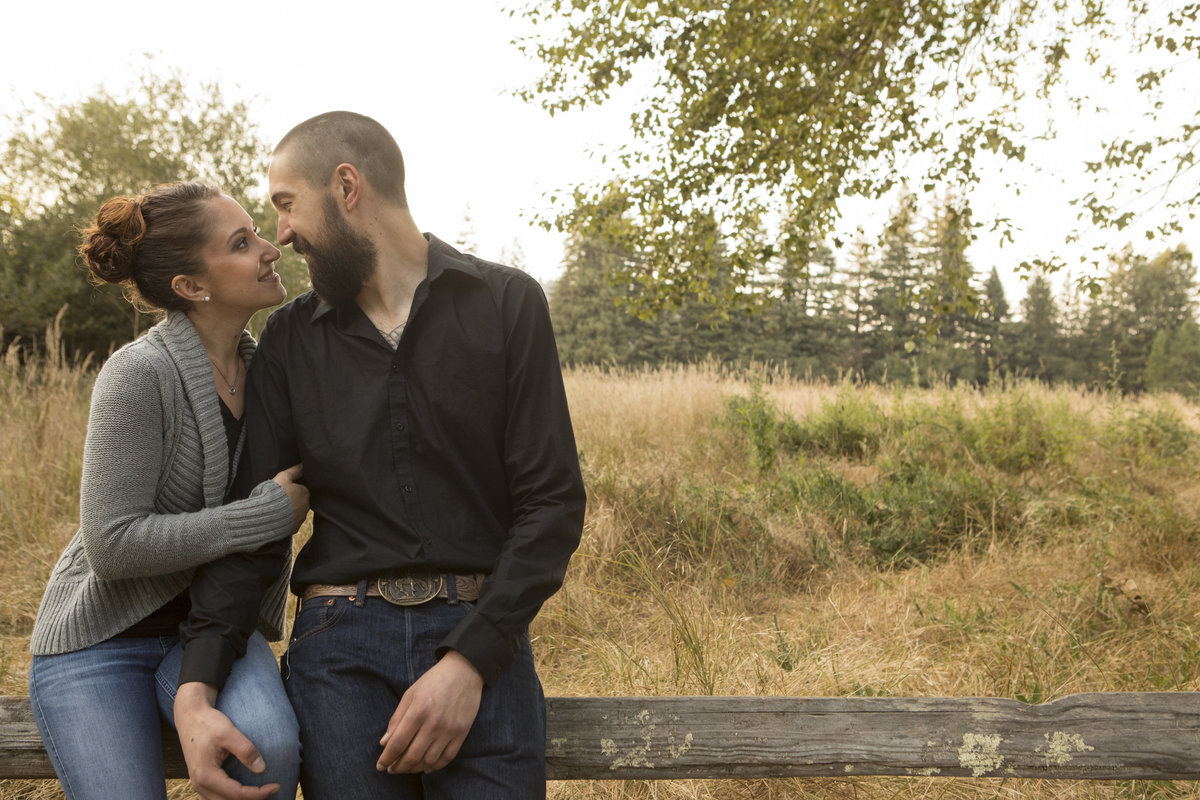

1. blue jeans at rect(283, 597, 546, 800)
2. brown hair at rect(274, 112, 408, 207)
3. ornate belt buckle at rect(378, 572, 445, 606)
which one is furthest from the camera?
brown hair at rect(274, 112, 408, 207)

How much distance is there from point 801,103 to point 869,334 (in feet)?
135

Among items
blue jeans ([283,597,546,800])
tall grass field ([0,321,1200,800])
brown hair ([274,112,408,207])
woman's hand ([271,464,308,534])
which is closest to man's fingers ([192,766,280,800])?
blue jeans ([283,597,546,800])

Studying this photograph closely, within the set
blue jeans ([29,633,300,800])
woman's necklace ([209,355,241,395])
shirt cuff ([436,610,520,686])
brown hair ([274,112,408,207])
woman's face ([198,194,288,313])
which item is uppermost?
brown hair ([274,112,408,207])

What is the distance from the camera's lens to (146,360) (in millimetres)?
1716

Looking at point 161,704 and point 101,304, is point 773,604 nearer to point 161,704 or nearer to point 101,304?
point 161,704

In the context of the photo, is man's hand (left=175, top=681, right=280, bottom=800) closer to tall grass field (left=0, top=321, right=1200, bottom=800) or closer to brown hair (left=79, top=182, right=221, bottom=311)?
brown hair (left=79, top=182, right=221, bottom=311)

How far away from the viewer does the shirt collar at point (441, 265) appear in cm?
180

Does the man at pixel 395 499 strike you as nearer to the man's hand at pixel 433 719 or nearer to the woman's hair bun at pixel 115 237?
the man's hand at pixel 433 719

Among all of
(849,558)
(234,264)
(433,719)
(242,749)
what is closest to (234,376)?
(234,264)

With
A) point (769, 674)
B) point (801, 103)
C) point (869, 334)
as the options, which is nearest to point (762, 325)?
point (869, 334)

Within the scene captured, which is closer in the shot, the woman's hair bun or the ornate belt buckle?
the ornate belt buckle

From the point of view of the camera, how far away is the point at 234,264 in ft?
6.11

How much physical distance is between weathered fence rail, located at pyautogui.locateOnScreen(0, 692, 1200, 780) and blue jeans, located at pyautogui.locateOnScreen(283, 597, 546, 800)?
0.26 metres

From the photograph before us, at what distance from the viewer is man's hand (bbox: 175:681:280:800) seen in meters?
1.46
